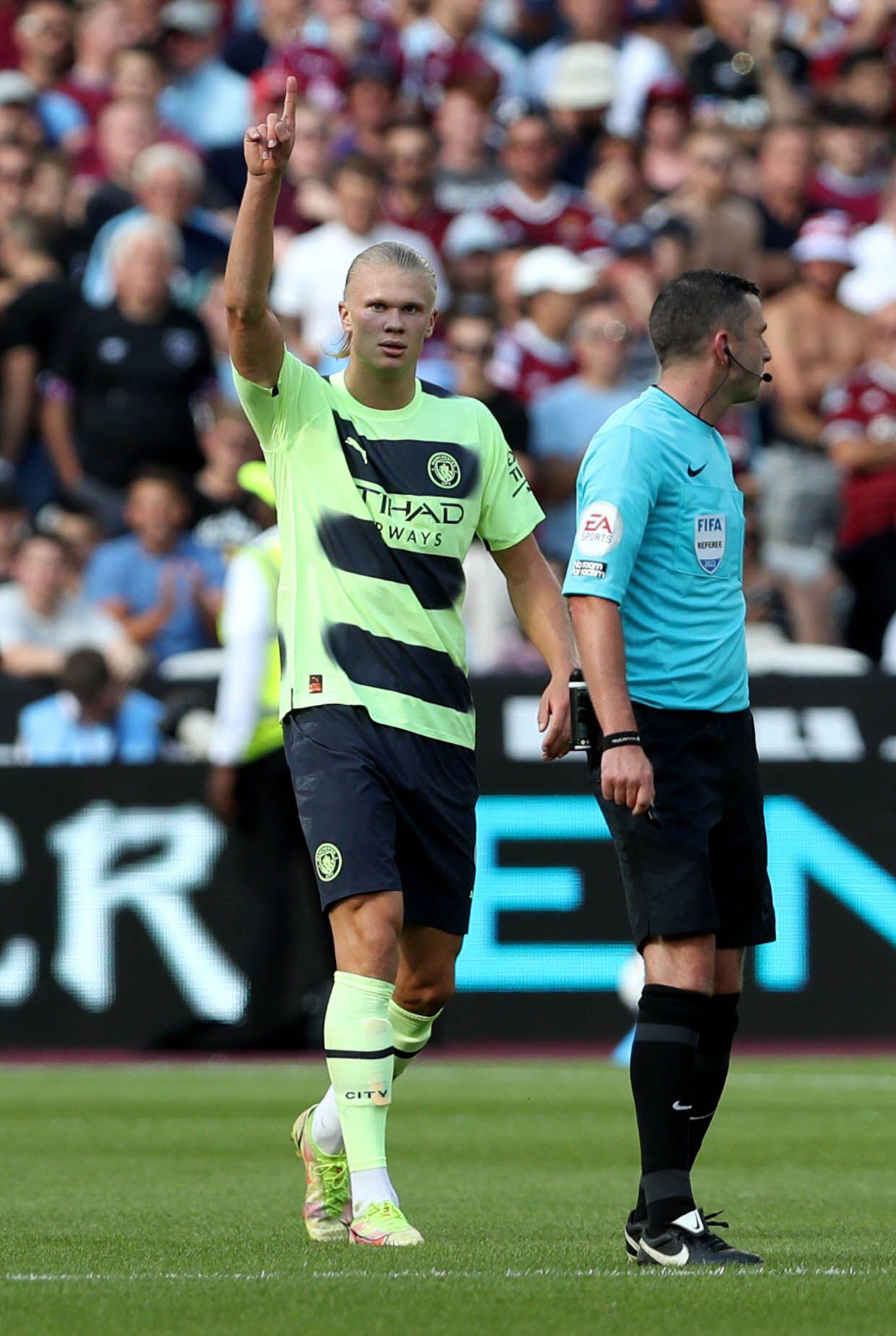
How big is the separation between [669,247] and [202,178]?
3319 mm

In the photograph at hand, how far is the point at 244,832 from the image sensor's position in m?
11.6

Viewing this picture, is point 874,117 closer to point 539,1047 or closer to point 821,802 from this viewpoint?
point 821,802

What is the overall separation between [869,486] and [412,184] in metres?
3.77

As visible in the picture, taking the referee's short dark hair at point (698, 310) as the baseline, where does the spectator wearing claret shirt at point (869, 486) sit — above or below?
above

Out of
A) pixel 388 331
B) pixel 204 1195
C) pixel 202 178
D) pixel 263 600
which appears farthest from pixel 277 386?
pixel 202 178

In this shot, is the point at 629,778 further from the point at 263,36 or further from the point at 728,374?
the point at 263,36

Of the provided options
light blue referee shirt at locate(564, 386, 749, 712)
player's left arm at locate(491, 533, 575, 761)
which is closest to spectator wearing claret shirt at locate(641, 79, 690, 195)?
player's left arm at locate(491, 533, 575, 761)

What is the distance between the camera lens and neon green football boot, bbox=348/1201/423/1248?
5598mm

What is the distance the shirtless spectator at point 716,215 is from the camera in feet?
49.5

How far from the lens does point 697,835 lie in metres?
5.47

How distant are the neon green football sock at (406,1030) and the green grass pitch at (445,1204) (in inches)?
18.0

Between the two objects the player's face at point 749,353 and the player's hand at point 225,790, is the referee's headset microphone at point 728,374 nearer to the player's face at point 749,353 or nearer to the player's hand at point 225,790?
the player's face at point 749,353

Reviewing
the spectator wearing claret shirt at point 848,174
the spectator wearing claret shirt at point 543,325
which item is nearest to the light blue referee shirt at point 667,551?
the spectator wearing claret shirt at point 543,325

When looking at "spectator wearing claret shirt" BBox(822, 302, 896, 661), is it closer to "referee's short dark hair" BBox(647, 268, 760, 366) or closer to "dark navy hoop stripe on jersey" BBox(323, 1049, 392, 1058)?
"referee's short dark hair" BBox(647, 268, 760, 366)
